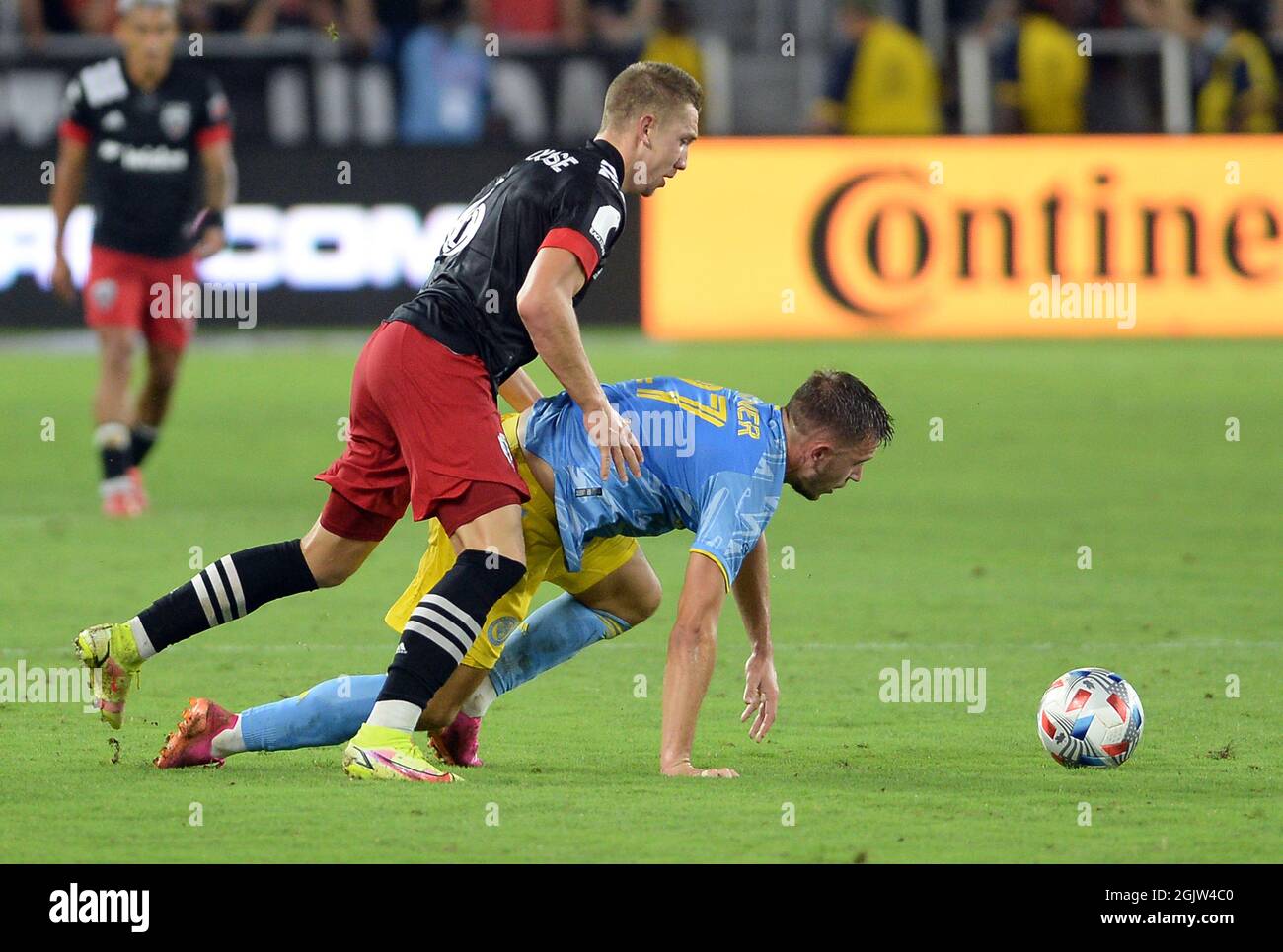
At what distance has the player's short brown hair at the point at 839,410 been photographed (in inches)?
238

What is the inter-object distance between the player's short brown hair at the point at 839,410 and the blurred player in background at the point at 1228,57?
14843 mm

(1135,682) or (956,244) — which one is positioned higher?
(956,244)

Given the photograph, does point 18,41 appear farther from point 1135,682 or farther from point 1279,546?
point 1135,682

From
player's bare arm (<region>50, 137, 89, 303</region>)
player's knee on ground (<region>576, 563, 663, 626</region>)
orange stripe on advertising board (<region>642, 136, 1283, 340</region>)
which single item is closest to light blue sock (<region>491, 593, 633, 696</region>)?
player's knee on ground (<region>576, 563, 663, 626</region>)

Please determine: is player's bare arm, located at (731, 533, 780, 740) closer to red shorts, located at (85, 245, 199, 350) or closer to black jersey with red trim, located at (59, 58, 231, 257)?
red shorts, located at (85, 245, 199, 350)

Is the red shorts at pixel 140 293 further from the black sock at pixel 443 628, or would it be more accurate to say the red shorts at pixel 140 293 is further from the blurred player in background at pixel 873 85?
the blurred player in background at pixel 873 85

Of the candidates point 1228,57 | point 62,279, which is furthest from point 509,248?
point 1228,57

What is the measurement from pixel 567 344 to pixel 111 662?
1534 millimetres

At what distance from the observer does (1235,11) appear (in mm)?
21125

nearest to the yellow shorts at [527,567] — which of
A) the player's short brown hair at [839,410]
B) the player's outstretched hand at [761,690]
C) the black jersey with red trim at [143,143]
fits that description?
the player's outstretched hand at [761,690]

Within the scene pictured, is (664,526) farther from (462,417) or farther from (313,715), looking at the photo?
(313,715)
